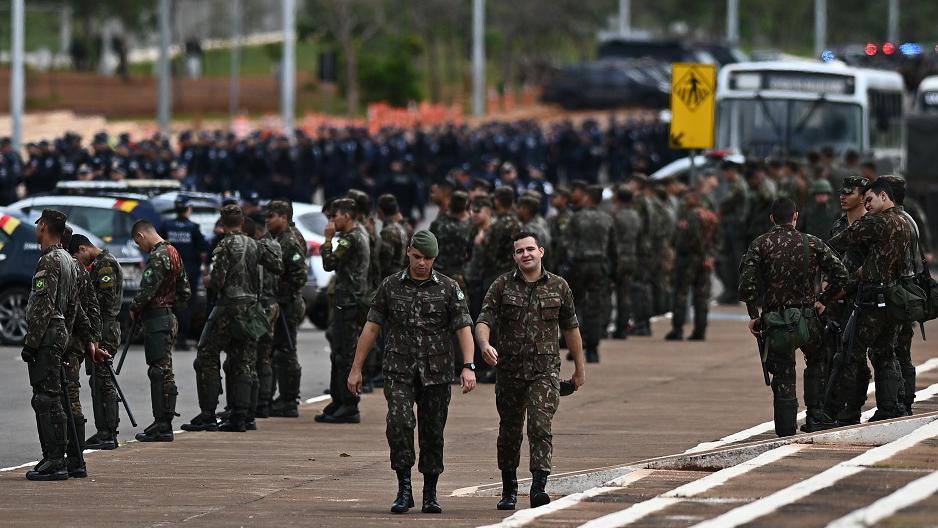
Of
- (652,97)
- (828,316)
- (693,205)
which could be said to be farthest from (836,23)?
(828,316)

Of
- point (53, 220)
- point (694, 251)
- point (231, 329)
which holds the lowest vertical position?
point (231, 329)

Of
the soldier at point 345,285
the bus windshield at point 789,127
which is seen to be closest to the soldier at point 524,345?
the soldier at point 345,285

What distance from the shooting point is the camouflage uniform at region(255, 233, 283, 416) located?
643 inches

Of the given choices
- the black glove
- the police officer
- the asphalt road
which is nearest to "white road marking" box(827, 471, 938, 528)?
the black glove

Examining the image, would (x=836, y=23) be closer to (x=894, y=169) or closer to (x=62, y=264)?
(x=894, y=169)

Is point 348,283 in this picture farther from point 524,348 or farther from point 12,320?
point 12,320

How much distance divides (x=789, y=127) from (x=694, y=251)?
1237cm

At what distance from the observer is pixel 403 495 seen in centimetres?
1189

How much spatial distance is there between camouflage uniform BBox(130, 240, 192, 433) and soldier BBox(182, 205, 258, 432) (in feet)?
1.33

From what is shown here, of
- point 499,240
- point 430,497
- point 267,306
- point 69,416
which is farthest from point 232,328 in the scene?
point 430,497

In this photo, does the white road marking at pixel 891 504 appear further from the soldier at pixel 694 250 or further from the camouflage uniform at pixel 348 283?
the soldier at pixel 694 250

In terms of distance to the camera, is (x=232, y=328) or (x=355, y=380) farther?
(x=232, y=328)

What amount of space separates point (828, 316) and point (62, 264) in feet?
18.3

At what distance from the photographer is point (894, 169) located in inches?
1313
